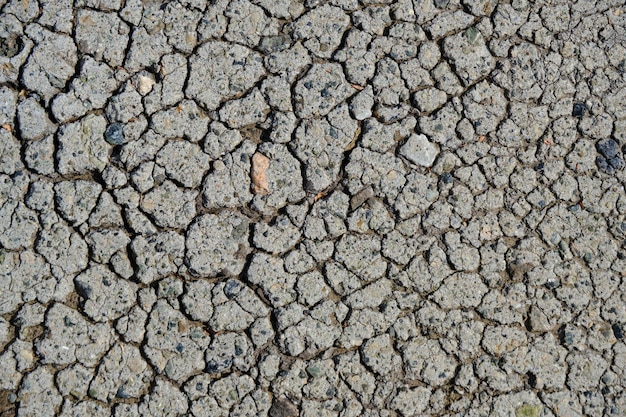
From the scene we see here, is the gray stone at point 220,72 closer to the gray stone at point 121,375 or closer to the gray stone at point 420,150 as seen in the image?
the gray stone at point 420,150

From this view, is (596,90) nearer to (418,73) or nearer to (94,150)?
(418,73)

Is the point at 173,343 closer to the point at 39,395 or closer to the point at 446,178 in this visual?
the point at 39,395

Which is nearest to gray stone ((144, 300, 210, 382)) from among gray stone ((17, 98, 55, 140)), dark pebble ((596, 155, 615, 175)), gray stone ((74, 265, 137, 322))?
gray stone ((74, 265, 137, 322))

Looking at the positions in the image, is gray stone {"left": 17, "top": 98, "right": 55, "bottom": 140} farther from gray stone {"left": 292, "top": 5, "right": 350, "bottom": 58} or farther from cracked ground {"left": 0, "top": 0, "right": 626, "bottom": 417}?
gray stone {"left": 292, "top": 5, "right": 350, "bottom": 58}

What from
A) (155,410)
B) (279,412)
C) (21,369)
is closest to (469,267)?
(279,412)

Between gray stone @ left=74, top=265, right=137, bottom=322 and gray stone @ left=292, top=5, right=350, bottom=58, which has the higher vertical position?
gray stone @ left=292, top=5, right=350, bottom=58

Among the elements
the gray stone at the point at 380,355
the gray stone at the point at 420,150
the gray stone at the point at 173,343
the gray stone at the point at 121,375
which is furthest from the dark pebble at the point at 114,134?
the gray stone at the point at 380,355
